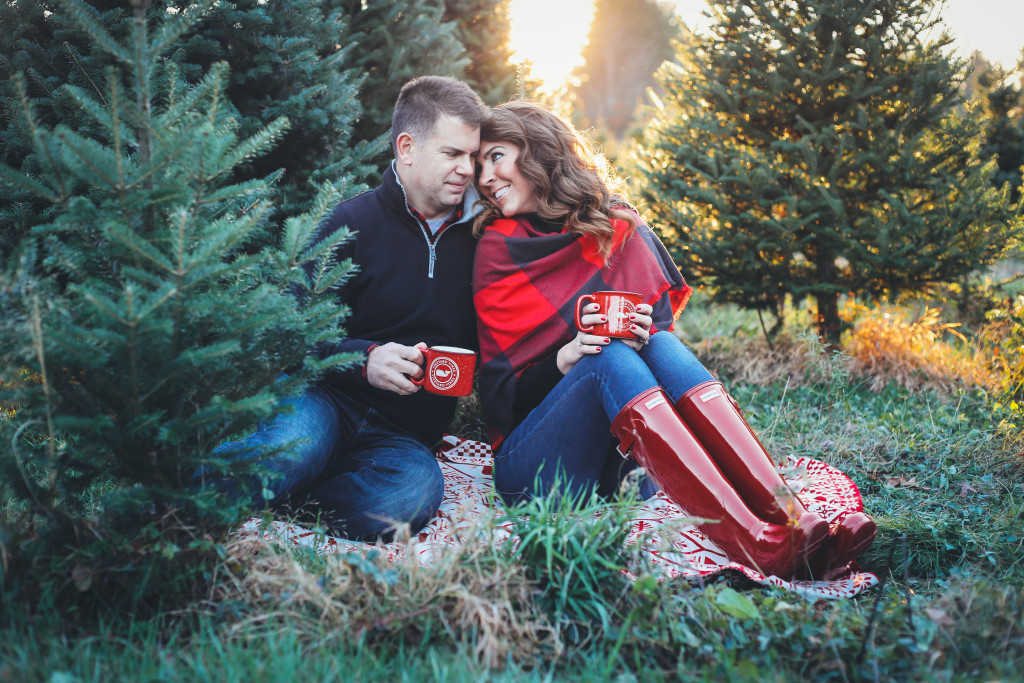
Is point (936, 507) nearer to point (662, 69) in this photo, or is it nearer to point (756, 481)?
point (756, 481)

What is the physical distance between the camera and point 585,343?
237cm

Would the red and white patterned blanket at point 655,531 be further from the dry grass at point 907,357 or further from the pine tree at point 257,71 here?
the dry grass at point 907,357

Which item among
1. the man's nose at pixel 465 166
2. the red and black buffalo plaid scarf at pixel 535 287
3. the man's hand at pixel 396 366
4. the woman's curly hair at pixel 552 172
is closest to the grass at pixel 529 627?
the man's hand at pixel 396 366

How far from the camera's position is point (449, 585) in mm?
1632

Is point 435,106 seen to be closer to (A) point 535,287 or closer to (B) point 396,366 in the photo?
(A) point 535,287

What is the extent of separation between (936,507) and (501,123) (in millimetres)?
2374

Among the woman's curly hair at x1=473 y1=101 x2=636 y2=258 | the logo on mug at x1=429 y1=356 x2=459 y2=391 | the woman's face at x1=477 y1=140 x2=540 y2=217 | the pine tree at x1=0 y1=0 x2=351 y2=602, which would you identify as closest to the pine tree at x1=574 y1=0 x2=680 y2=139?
the woman's curly hair at x1=473 y1=101 x2=636 y2=258

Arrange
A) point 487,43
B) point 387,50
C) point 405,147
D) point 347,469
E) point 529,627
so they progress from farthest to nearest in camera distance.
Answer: point 487,43
point 387,50
point 405,147
point 347,469
point 529,627

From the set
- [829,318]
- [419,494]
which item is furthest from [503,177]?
[829,318]

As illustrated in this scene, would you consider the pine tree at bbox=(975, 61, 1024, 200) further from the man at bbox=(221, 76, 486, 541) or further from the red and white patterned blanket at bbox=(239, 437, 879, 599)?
the man at bbox=(221, 76, 486, 541)

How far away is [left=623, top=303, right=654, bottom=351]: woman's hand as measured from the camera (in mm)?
2295

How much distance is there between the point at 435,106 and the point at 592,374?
132 centimetres

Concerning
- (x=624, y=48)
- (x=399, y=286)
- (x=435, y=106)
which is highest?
(x=624, y=48)

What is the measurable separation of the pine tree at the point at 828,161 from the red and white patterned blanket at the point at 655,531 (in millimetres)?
1791
